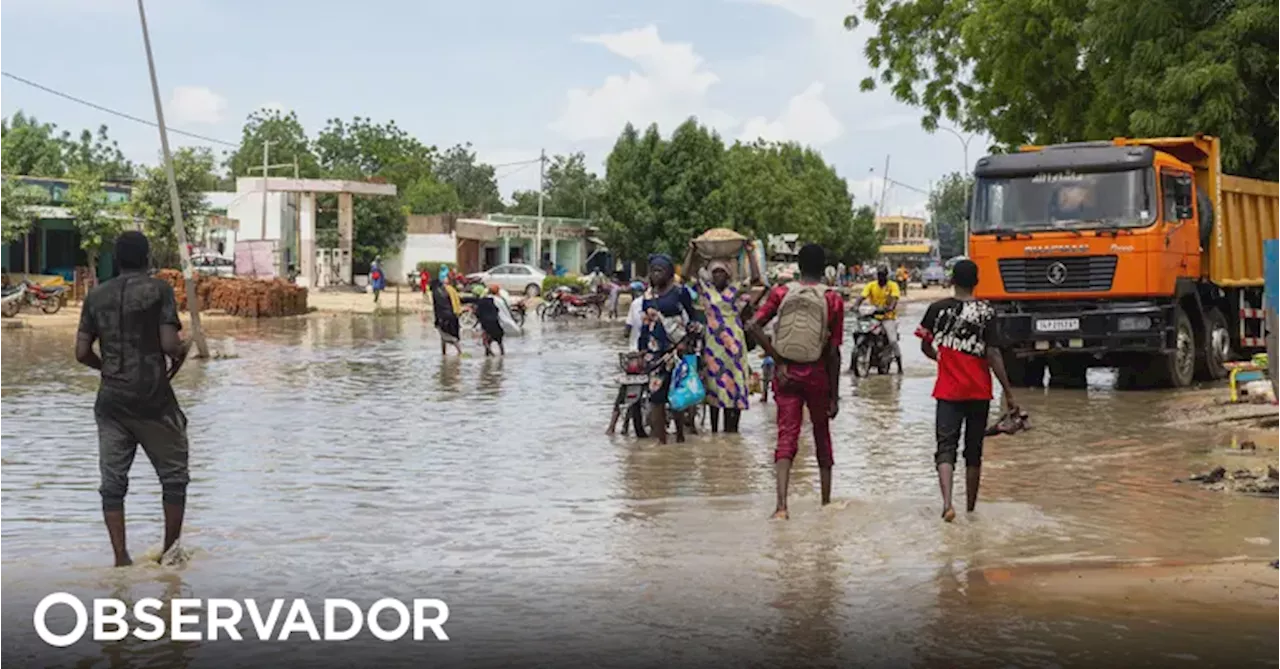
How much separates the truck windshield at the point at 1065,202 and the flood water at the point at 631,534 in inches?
108

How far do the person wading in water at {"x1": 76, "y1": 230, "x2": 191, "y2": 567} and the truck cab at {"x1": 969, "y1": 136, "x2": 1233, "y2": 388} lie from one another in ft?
46.4

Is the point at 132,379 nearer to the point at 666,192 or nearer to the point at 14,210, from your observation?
the point at 14,210

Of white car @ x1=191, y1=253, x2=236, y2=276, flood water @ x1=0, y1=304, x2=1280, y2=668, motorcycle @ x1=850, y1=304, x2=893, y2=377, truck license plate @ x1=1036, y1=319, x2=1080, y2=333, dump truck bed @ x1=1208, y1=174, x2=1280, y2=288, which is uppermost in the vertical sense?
dump truck bed @ x1=1208, y1=174, x2=1280, y2=288

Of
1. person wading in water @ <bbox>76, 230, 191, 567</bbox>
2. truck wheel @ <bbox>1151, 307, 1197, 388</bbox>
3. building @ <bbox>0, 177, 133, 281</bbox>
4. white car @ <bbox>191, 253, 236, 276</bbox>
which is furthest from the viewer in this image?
white car @ <bbox>191, 253, 236, 276</bbox>

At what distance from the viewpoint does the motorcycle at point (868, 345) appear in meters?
23.7

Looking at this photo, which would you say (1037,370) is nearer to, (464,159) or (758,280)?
(758,280)

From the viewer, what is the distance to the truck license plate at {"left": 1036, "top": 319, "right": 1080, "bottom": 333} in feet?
68.1

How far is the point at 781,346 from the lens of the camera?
34.3 feet

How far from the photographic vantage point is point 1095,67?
29.5 metres

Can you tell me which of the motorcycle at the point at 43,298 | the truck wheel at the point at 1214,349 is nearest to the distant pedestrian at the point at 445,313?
the truck wheel at the point at 1214,349

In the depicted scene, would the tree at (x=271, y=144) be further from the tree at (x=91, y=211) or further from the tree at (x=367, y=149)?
the tree at (x=91, y=211)

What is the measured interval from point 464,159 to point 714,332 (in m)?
122

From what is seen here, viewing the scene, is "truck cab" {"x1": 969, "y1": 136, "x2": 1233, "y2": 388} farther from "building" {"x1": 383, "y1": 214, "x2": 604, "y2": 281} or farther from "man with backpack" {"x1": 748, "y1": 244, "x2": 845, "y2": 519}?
"building" {"x1": 383, "y1": 214, "x2": 604, "y2": 281}

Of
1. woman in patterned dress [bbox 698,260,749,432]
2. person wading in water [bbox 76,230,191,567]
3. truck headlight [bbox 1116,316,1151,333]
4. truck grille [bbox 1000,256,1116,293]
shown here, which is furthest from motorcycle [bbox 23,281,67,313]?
person wading in water [bbox 76,230,191,567]
